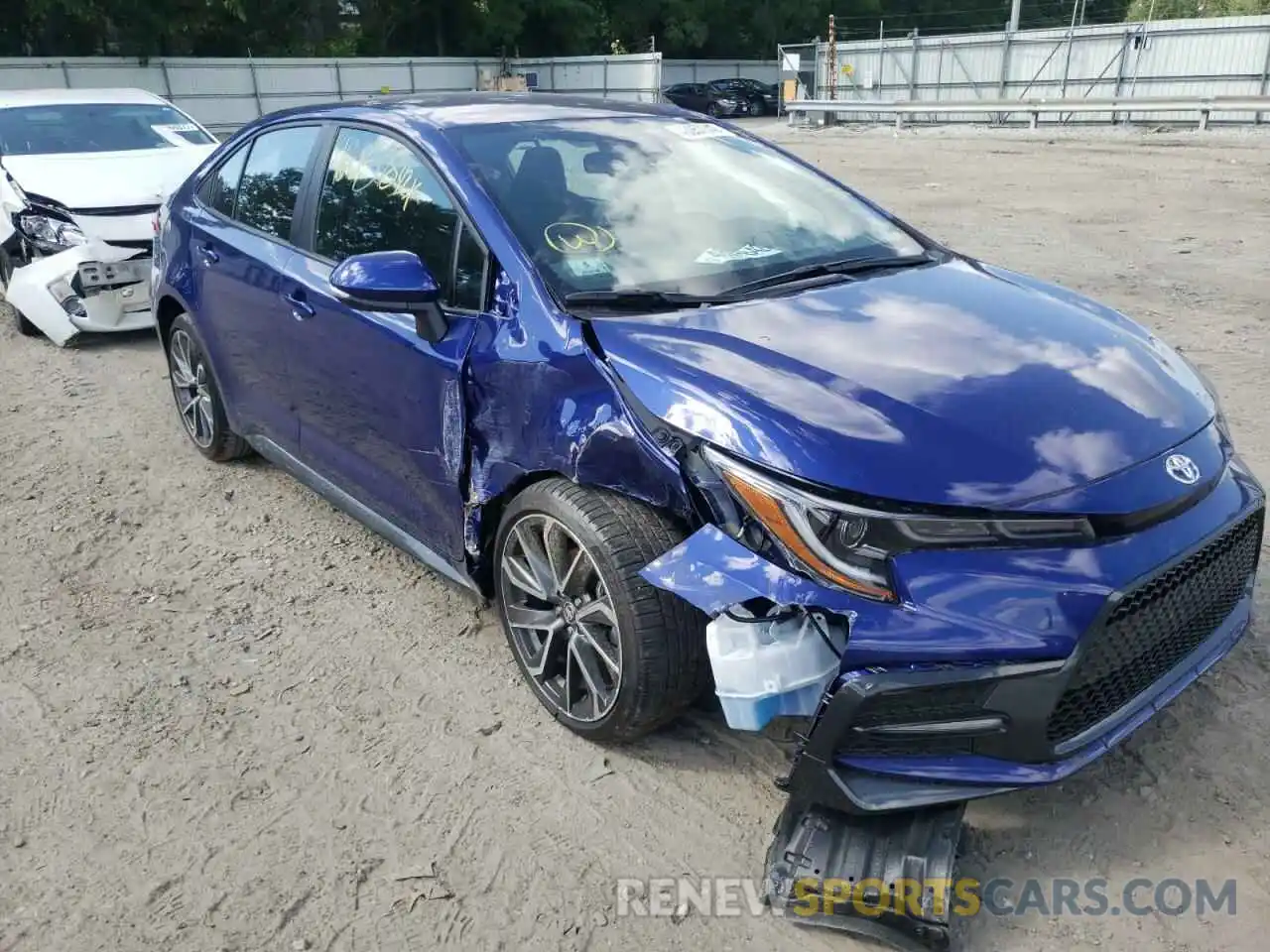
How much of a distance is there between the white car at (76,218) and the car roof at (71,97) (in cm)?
19

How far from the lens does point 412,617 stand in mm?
3617

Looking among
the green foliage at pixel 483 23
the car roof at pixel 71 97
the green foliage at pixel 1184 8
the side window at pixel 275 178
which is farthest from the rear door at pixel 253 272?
the green foliage at pixel 1184 8

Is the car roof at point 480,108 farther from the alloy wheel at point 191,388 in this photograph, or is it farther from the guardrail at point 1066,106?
the guardrail at point 1066,106

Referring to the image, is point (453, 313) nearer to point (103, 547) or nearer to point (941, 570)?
point (941, 570)

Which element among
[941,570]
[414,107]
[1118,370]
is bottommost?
[941,570]

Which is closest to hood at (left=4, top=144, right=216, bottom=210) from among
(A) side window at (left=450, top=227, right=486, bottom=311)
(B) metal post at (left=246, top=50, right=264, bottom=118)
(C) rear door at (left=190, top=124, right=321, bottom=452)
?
(C) rear door at (left=190, top=124, right=321, bottom=452)

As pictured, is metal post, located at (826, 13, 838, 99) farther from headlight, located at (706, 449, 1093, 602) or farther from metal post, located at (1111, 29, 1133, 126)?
headlight, located at (706, 449, 1093, 602)

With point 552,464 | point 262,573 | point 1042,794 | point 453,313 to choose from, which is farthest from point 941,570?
point 262,573

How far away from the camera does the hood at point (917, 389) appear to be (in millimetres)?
2258

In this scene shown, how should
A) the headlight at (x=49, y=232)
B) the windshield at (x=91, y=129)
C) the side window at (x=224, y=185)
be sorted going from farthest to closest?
the windshield at (x=91, y=129)
the headlight at (x=49, y=232)
the side window at (x=224, y=185)

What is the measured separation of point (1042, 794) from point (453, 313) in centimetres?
211

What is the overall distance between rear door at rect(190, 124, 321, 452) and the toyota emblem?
9.41 feet

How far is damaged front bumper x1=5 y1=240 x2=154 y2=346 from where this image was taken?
6875 millimetres

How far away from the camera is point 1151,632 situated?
231cm
